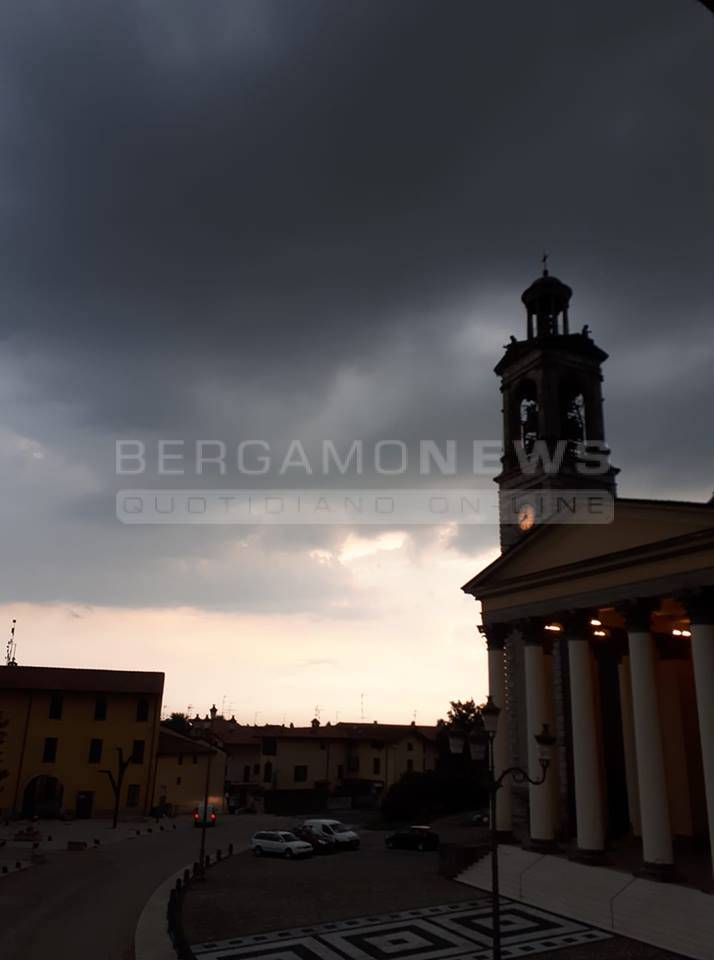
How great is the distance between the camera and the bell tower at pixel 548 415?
113 ft

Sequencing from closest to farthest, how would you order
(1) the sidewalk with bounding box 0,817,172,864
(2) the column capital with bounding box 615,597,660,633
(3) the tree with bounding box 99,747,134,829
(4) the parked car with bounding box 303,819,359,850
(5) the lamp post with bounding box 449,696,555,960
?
(5) the lamp post with bounding box 449,696,555,960
(2) the column capital with bounding box 615,597,660,633
(1) the sidewalk with bounding box 0,817,172,864
(4) the parked car with bounding box 303,819,359,850
(3) the tree with bounding box 99,747,134,829

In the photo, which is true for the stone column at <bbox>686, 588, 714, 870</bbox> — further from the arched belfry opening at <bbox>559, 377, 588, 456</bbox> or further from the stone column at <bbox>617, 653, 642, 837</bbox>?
the arched belfry opening at <bbox>559, 377, 588, 456</bbox>

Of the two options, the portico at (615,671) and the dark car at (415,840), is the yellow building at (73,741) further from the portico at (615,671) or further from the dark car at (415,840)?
the portico at (615,671)

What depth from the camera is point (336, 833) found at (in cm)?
3481

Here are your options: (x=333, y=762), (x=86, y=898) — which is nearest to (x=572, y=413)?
(x=86, y=898)

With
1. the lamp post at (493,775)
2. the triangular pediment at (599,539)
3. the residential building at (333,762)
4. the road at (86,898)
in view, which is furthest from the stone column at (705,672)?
the residential building at (333,762)

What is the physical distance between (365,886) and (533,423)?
23.6 meters

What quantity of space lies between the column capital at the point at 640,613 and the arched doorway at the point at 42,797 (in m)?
44.4

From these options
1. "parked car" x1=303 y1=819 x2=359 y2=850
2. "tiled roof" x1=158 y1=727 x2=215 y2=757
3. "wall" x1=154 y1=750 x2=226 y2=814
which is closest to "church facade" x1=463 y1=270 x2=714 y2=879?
"parked car" x1=303 y1=819 x2=359 y2=850

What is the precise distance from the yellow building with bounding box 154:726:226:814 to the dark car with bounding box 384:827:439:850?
26328 mm

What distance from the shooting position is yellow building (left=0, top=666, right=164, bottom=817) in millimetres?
49750

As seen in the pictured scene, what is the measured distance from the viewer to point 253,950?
16.6 metres

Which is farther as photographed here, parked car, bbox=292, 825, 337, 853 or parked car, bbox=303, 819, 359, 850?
parked car, bbox=303, 819, 359, 850

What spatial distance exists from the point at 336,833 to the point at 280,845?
13.5ft
